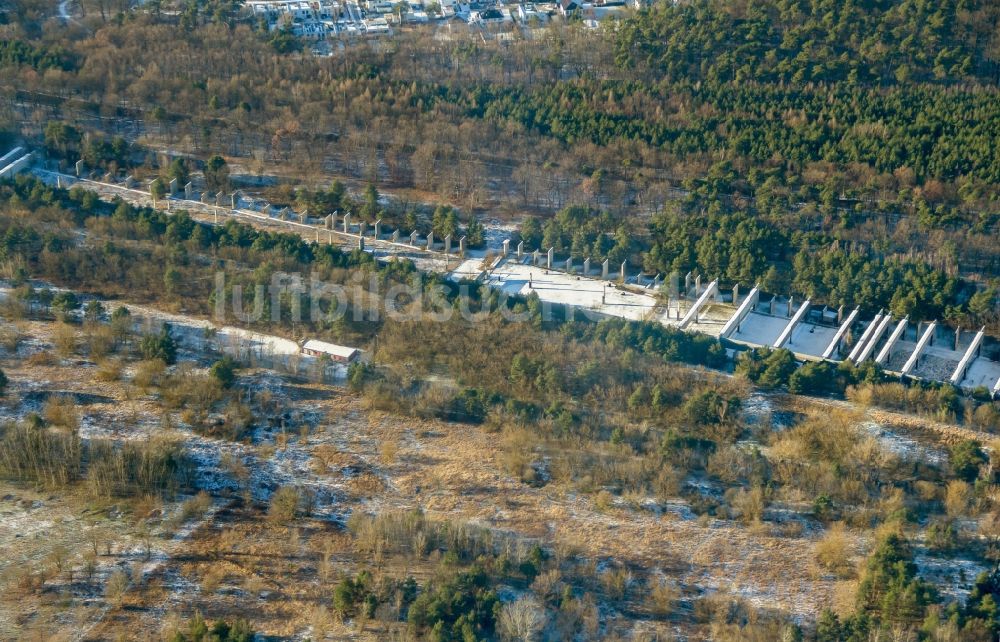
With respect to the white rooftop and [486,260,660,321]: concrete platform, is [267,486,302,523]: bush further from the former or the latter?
[486,260,660,321]: concrete platform

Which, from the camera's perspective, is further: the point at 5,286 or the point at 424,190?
the point at 424,190

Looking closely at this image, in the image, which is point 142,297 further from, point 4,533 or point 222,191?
point 4,533

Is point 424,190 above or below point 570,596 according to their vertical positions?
above

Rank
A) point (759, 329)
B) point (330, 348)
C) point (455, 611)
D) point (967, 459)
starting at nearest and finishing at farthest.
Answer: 1. point (455, 611)
2. point (967, 459)
3. point (330, 348)
4. point (759, 329)

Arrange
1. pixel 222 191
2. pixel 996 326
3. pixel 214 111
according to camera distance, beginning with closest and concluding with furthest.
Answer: pixel 996 326 < pixel 222 191 < pixel 214 111

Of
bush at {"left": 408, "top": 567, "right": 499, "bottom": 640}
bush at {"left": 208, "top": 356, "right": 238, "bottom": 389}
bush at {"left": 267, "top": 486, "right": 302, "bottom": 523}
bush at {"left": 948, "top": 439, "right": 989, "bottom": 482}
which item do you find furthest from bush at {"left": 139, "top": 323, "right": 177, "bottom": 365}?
bush at {"left": 948, "top": 439, "right": 989, "bottom": 482}

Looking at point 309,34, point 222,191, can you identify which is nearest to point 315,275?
point 222,191

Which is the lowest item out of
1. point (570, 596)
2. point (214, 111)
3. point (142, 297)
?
point (570, 596)

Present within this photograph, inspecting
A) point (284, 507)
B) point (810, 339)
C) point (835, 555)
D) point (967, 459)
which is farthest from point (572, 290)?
point (835, 555)

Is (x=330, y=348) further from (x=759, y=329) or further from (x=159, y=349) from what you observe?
(x=759, y=329)

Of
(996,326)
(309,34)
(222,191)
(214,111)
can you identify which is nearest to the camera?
(996,326)
